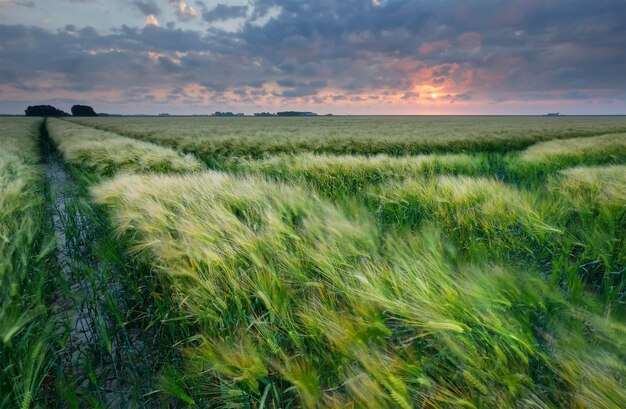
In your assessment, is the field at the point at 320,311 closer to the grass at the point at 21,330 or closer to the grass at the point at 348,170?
the grass at the point at 21,330

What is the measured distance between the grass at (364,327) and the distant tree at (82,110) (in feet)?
394

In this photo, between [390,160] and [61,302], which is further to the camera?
[390,160]

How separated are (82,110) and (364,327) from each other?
398ft

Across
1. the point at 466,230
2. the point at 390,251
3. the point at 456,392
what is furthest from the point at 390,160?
the point at 456,392

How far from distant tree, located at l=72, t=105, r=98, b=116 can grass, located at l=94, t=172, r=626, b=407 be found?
394 feet

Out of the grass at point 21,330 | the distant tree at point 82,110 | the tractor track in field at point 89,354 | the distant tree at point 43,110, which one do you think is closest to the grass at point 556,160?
the tractor track in field at point 89,354

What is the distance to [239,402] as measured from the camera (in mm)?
997

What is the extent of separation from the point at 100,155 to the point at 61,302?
561 cm

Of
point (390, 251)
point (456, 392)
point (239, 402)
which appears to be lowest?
point (239, 402)

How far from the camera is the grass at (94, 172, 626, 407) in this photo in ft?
2.81

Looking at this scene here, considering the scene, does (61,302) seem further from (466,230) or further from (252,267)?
(466,230)

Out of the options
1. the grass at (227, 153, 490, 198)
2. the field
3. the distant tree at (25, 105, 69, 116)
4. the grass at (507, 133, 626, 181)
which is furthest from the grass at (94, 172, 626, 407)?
the distant tree at (25, 105, 69, 116)

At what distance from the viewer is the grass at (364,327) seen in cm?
86

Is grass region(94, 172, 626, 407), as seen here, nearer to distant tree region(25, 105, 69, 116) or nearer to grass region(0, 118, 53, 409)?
grass region(0, 118, 53, 409)
